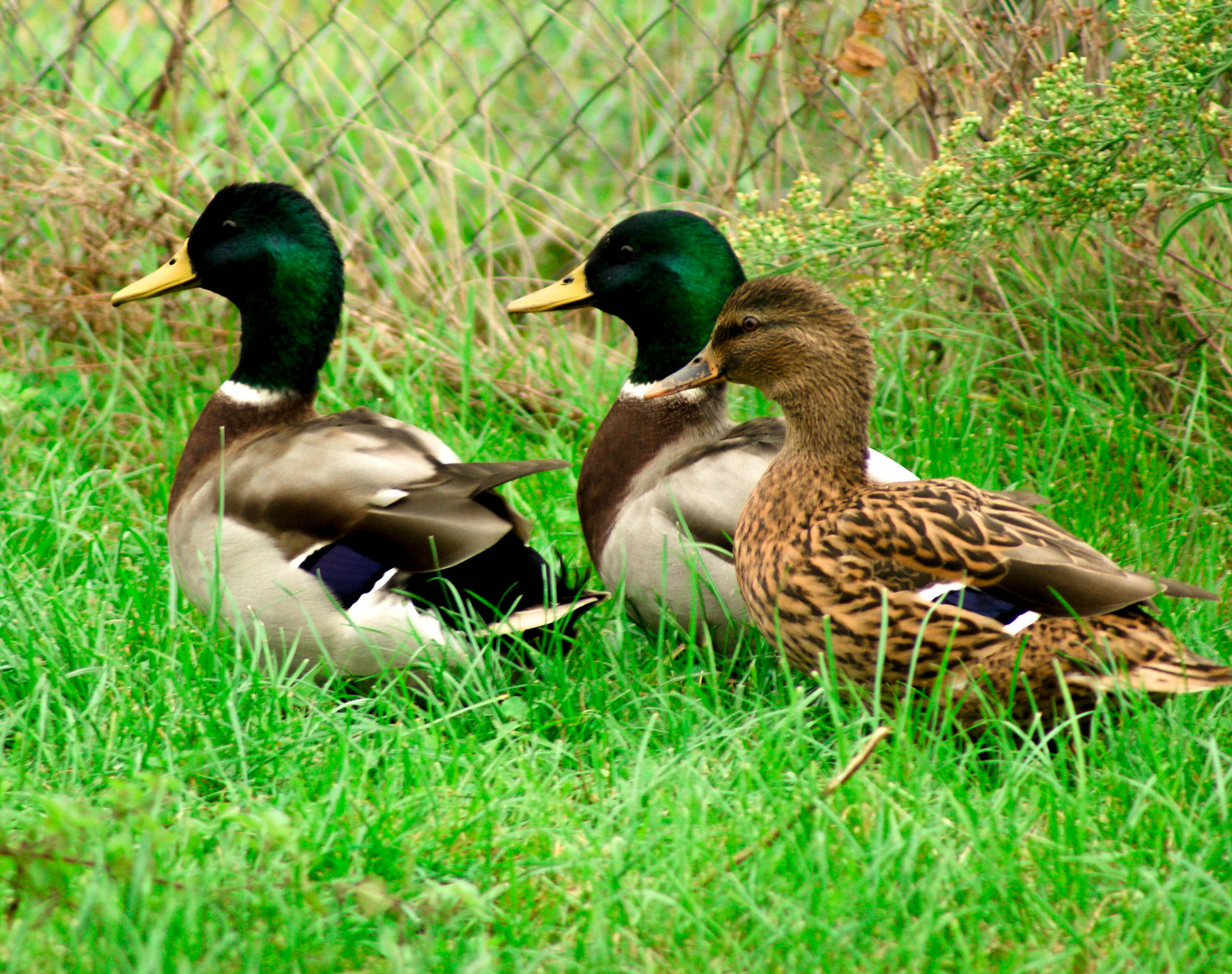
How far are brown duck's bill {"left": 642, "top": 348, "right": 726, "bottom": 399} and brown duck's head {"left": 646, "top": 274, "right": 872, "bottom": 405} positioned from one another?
6cm

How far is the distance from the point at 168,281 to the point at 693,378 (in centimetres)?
138

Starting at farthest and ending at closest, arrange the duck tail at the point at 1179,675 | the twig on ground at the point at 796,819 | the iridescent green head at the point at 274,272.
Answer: the iridescent green head at the point at 274,272 → the duck tail at the point at 1179,675 → the twig on ground at the point at 796,819

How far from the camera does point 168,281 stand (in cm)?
329

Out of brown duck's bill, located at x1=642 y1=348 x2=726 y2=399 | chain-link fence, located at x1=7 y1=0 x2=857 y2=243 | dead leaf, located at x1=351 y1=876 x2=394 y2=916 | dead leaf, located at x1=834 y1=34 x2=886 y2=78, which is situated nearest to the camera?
dead leaf, located at x1=351 y1=876 x2=394 y2=916

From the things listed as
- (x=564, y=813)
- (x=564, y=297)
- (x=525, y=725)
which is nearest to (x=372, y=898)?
(x=564, y=813)

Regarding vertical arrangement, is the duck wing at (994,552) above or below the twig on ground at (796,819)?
above

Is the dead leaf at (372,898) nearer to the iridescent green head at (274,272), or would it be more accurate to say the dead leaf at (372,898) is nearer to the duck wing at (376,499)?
the duck wing at (376,499)

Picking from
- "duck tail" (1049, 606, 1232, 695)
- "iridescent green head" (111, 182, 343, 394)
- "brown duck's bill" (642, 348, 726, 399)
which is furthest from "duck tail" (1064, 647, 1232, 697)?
"iridescent green head" (111, 182, 343, 394)

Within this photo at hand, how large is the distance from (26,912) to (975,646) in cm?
152

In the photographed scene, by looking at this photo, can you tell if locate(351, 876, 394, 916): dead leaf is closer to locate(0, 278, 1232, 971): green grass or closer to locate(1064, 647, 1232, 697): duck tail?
locate(0, 278, 1232, 971): green grass

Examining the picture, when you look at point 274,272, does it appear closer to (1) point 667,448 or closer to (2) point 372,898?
(1) point 667,448

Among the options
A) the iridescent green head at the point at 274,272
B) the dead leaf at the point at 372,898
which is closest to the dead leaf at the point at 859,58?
the iridescent green head at the point at 274,272

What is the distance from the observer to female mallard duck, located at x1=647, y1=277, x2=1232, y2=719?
2.27 metres

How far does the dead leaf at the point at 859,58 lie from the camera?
11.7 feet
